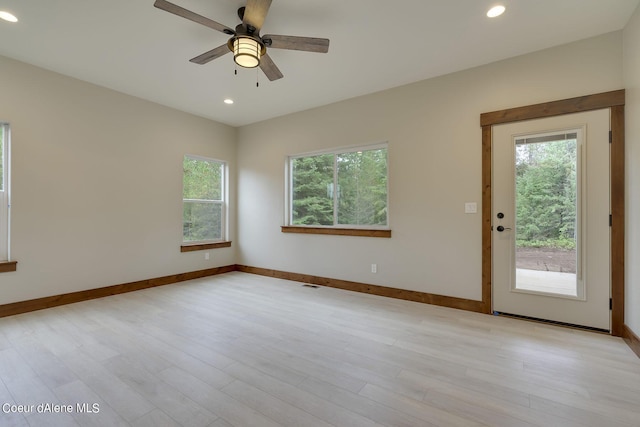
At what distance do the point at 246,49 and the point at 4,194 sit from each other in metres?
3.23

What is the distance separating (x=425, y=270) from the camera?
3629mm

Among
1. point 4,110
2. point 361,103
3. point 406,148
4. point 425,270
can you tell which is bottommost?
point 425,270

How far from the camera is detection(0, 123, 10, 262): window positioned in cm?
317

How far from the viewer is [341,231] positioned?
14.2 ft

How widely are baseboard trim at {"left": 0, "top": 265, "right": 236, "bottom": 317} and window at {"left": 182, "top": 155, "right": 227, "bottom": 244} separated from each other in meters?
0.58

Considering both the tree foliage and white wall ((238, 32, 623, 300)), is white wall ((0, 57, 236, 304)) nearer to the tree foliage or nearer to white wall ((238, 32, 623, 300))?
white wall ((238, 32, 623, 300))

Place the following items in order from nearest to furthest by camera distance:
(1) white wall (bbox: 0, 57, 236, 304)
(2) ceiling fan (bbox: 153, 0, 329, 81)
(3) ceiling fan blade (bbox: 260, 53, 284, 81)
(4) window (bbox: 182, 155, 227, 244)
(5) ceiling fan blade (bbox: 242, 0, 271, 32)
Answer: (5) ceiling fan blade (bbox: 242, 0, 271, 32), (2) ceiling fan (bbox: 153, 0, 329, 81), (3) ceiling fan blade (bbox: 260, 53, 284, 81), (1) white wall (bbox: 0, 57, 236, 304), (4) window (bbox: 182, 155, 227, 244)

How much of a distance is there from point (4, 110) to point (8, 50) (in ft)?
2.03

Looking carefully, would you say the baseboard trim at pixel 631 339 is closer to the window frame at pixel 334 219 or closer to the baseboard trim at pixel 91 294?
the window frame at pixel 334 219

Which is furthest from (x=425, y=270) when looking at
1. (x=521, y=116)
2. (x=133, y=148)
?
(x=133, y=148)

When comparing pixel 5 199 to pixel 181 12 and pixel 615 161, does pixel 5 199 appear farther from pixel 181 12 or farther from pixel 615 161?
pixel 615 161

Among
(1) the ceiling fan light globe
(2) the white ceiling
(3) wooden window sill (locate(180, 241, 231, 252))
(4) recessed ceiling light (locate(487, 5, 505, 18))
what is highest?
(2) the white ceiling

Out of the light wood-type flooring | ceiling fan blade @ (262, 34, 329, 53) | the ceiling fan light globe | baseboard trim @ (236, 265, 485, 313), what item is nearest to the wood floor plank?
the light wood-type flooring

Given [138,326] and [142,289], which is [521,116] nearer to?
[138,326]
